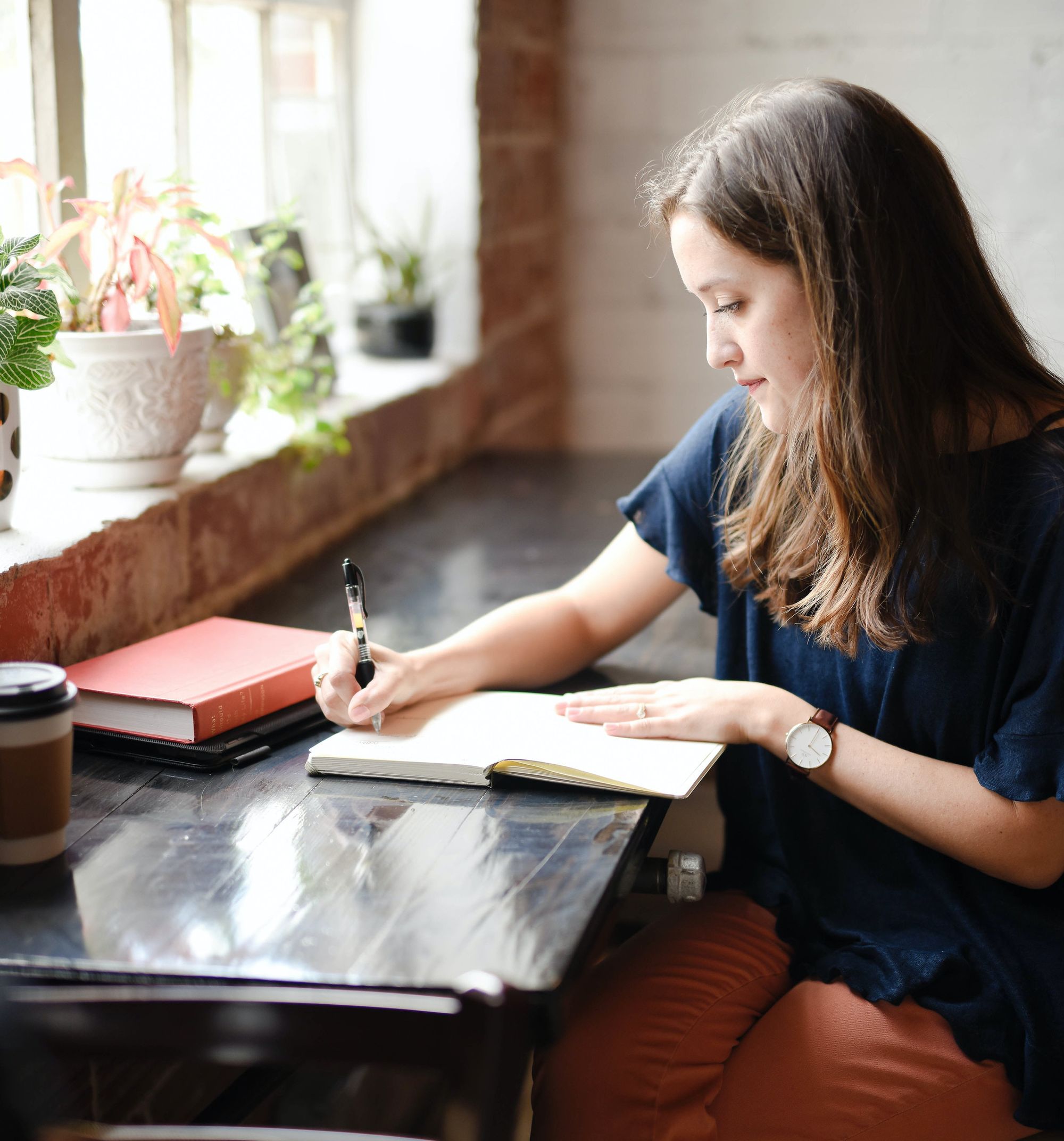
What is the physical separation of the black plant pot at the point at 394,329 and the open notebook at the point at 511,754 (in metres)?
1.48

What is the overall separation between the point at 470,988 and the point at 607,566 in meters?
0.84

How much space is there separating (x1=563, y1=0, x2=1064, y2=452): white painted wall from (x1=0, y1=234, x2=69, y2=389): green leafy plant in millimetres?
2071

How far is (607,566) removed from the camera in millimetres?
1435

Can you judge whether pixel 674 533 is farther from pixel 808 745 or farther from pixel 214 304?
pixel 214 304

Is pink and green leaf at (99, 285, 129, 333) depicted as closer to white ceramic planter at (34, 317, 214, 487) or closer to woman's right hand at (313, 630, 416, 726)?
white ceramic planter at (34, 317, 214, 487)

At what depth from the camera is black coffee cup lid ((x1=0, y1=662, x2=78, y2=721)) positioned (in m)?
0.90

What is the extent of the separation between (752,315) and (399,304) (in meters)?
1.54

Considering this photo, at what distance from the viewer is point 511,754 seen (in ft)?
3.52

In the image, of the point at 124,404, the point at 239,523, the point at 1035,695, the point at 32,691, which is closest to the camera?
A: the point at 32,691

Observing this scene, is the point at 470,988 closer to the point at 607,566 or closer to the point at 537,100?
the point at 607,566

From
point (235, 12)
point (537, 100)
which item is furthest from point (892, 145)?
point (537, 100)

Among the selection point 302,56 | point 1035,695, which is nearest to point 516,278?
point 302,56

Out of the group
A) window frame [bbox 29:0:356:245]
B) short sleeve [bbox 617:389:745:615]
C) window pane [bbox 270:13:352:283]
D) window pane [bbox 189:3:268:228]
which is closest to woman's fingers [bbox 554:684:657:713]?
short sleeve [bbox 617:389:745:615]

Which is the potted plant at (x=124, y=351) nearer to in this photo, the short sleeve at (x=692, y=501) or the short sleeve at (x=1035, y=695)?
the short sleeve at (x=692, y=501)
